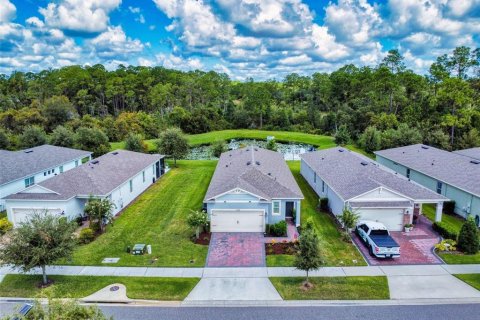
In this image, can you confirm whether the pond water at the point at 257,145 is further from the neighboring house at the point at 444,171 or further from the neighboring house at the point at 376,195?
the neighboring house at the point at 376,195

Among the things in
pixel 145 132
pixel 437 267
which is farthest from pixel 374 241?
pixel 145 132

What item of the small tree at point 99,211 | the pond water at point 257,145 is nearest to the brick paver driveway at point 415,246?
the small tree at point 99,211

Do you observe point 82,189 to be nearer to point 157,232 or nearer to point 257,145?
point 157,232

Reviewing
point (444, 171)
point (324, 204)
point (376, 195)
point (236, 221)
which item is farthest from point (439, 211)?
point (236, 221)

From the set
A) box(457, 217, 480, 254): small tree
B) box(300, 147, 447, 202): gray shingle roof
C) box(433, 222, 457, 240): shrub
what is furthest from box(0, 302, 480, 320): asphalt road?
box(300, 147, 447, 202): gray shingle roof

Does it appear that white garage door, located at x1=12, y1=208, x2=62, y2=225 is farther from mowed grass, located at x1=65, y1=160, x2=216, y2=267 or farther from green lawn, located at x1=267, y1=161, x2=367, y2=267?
green lawn, located at x1=267, y1=161, x2=367, y2=267

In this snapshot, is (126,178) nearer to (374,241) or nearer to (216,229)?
(216,229)
